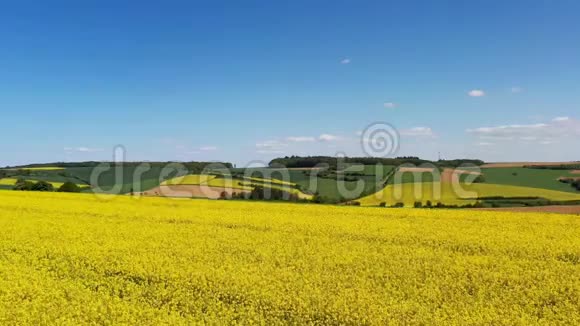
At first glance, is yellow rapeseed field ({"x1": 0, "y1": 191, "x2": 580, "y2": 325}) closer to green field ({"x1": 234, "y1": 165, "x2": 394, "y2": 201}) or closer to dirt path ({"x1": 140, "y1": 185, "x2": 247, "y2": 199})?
dirt path ({"x1": 140, "y1": 185, "x2": 247, "y2": 199})

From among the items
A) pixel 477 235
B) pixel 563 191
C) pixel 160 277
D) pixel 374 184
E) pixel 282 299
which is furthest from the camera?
pixel 374 184

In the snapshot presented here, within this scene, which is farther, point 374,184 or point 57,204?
point 374,184

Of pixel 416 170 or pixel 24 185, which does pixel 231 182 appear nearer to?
pixel 24 185

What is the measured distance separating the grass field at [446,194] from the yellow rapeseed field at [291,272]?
31.2 metres

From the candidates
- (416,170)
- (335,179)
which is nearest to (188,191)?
(335,179)

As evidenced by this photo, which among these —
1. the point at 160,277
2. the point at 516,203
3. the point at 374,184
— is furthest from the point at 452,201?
the point at 160,277

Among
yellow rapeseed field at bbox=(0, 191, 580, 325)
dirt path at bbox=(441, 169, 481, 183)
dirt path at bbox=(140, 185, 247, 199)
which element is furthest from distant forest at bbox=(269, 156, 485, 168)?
yellow rapeseed field at bbox=(0, 191, 580, 325)

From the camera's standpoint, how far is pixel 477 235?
15.4 meters

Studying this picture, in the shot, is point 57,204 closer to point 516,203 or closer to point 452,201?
point 452,201

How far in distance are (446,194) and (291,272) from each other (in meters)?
45.8

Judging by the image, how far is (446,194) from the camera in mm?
52156

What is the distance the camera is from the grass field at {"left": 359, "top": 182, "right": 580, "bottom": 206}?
161 ft

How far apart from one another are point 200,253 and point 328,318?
5756mm

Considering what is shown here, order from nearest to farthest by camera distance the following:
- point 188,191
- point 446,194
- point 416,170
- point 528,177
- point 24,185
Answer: point 446,194, point 24,185, point 188,191, point 528,177, point 416,170
